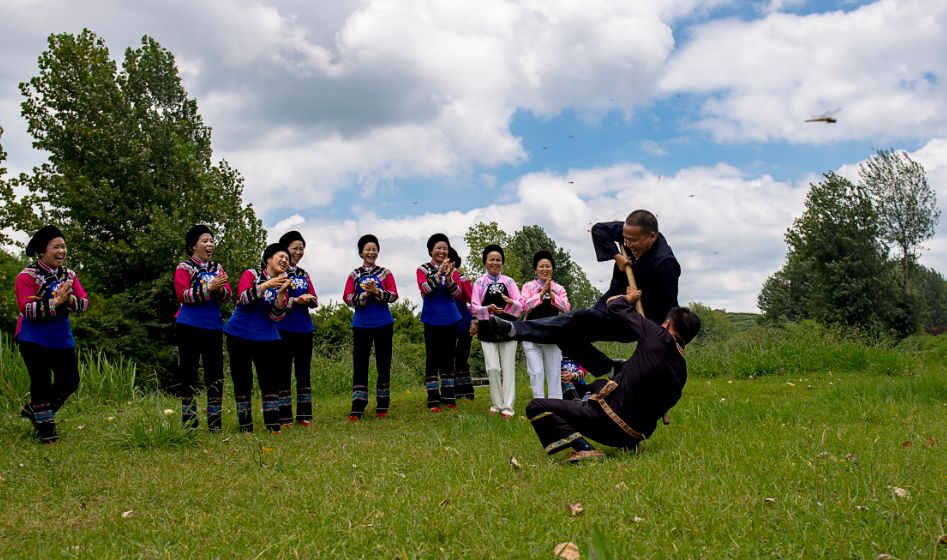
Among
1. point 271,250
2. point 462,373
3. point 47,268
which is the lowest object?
point 462,373

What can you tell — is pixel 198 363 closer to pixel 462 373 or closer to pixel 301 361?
pixel 301 361

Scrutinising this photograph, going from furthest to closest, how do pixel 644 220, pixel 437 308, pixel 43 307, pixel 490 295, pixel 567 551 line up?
1. pixel 437 308
2. pixel 490 295
3. pixel 43 307
4. pixel 644 220
5. pixel 567 551

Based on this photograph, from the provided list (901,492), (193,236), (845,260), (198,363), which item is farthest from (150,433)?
(845,260)

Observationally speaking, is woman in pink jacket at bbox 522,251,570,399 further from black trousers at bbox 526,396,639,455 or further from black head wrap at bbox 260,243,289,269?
black head wrap at bbox 260,243,289,269

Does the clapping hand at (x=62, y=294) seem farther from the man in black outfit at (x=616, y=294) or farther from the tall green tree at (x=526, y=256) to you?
the tall green tree at (x=526, y=256)

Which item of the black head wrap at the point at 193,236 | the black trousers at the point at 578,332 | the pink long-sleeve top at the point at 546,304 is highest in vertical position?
the black head wrap at the point at 193,236

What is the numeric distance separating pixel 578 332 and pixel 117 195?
25.0 meters

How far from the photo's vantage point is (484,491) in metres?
4.62

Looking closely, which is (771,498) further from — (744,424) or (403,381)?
(403,381)

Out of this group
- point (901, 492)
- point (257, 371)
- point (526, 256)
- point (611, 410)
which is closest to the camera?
point (901, 492)

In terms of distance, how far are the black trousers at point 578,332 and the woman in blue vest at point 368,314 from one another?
10.4 feet

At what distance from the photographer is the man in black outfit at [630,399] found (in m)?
5.47

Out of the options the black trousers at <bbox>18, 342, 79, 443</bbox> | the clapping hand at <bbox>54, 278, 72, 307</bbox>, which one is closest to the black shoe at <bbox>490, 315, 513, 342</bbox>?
the clapping hand at <bbox>54, 278, 72, 307</bbox>

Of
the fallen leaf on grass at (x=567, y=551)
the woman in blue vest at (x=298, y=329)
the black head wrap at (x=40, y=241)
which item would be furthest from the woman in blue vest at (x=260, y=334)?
the fallen leaf on grass at (x=567, y=551)
